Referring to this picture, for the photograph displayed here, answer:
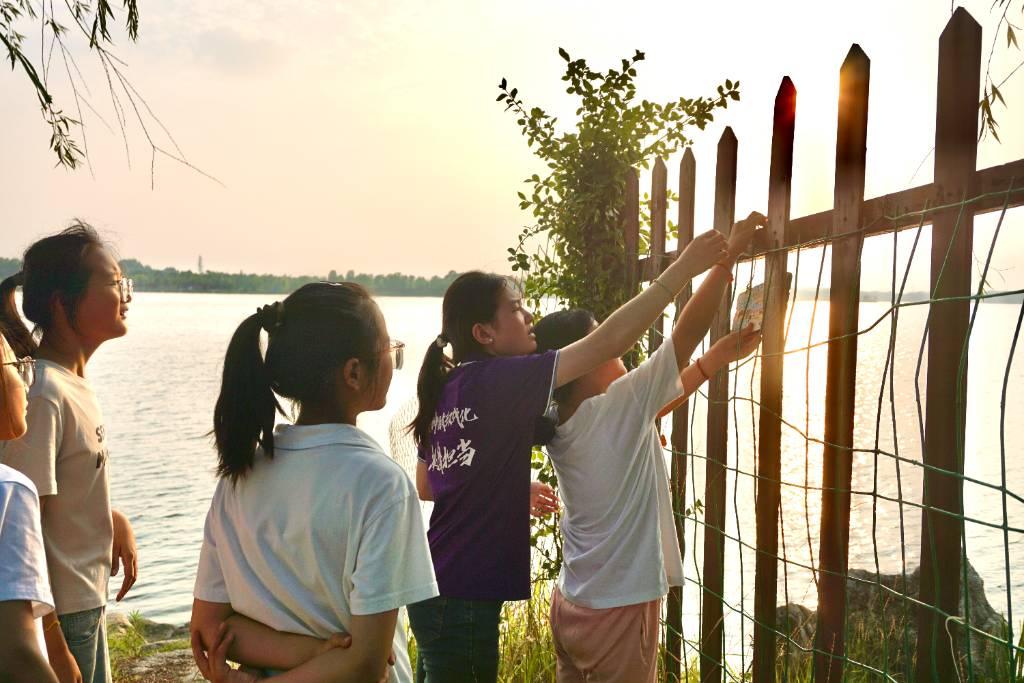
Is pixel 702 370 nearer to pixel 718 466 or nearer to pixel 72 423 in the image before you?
pixel 718 466

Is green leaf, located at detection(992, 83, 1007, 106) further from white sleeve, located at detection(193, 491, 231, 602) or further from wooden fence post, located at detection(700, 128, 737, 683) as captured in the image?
white sleeve, located at detection(193, 491, 231, 602)

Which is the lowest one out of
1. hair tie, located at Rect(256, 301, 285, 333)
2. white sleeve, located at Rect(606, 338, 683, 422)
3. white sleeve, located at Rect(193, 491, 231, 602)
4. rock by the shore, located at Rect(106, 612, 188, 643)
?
rock by the shore, located at Rect(106, 612, 188, 643)

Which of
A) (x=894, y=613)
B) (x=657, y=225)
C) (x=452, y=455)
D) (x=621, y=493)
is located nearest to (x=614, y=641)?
(x=621, y=493)

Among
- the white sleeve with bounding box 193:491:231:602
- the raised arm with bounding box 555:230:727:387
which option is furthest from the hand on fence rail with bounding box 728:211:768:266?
the white sleeve with bounding box 193:491:231:602

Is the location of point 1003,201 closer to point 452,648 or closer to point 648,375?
point 648,375

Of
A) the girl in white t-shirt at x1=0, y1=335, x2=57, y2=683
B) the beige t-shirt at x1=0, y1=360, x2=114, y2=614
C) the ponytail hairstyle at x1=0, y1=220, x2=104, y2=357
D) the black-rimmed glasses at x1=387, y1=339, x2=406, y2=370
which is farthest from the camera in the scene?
the ponytail hairstyle at x1=0, y1=220, x2=104, y2=357

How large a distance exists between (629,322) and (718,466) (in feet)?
2.93

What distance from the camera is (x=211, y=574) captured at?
171 cm

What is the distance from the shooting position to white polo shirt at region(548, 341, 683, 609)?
2.31 metres

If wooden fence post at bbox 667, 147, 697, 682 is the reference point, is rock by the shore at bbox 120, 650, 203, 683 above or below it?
below

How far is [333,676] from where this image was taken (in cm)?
151

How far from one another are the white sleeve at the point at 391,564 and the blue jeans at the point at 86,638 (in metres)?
1.31

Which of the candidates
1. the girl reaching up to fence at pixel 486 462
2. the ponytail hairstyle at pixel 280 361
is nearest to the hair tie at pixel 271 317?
the ponytail hairstyle at pixel 280 361

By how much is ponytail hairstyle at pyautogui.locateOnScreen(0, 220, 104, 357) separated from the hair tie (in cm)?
114
